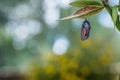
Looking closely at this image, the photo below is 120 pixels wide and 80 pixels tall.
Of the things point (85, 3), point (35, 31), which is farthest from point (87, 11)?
point (35, 31)

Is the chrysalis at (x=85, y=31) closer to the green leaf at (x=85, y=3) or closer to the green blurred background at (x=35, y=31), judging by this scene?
the green leaf at (x=85, y=3)

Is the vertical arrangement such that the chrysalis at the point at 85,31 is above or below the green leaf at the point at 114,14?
below

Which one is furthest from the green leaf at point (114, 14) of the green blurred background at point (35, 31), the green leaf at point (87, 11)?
the green blurred background at point (35, 31)

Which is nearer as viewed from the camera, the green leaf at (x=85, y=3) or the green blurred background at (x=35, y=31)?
the green leaf at (x=85, y=3)

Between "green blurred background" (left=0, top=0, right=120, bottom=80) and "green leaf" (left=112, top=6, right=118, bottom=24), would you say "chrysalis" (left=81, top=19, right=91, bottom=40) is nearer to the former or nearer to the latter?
"green leaf" (left=112, top=6, right=118, bottom=24)

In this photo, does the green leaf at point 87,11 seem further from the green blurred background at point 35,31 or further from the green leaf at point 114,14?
the green blurred background at point 35,31

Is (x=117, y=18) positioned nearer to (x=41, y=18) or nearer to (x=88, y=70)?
(x=88, y=70)

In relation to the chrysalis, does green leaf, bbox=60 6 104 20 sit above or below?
above

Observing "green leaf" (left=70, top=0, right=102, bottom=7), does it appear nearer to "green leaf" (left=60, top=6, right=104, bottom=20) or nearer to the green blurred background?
"green leaf" (left=60, top=6, right=104, bottom=20)

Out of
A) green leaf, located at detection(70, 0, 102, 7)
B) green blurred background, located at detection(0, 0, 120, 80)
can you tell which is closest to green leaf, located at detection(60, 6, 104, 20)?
green leaf, located at detection(70, 0, 102, 7)

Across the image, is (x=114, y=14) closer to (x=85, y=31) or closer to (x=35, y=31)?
(x=85, y=31)

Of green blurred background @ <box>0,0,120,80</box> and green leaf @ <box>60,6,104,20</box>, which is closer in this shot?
green leaf @ <box>60,6,104,20</box>
